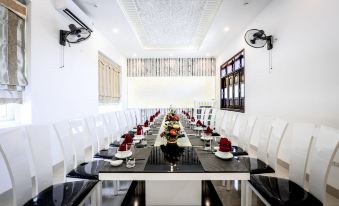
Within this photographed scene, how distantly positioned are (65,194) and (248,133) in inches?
92.4

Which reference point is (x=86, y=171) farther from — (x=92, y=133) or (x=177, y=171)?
(x=177, y=171)

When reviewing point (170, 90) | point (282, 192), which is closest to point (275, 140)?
point (282, 192)

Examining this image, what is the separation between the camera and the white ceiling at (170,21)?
12.9ft

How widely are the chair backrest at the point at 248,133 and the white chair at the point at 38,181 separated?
80.9 inches

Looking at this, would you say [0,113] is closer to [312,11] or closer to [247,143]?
[247,143]

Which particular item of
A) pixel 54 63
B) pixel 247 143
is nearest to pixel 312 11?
pixel 247 143

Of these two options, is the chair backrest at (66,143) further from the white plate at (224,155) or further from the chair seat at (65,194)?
the white plate at (224,155)

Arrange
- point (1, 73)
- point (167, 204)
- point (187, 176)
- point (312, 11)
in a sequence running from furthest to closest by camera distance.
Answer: point (312, 11), point (1, 73), point (167, 204), point (187, 176)

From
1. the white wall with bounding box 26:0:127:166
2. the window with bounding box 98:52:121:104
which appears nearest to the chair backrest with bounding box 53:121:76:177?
the white wall with bounding box 26:0:127:166

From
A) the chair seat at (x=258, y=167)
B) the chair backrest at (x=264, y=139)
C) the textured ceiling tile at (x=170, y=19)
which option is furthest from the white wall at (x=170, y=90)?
the chair seat at (x=258, y=167)

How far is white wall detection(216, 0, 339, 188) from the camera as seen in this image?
2.47 m

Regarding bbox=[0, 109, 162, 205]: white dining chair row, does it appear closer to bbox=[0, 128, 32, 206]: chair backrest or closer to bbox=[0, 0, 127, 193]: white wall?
bbox=[0, 128, 32, 206]: chair backrest

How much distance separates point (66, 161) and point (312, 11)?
369cm

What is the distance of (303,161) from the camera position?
5.45 ft
